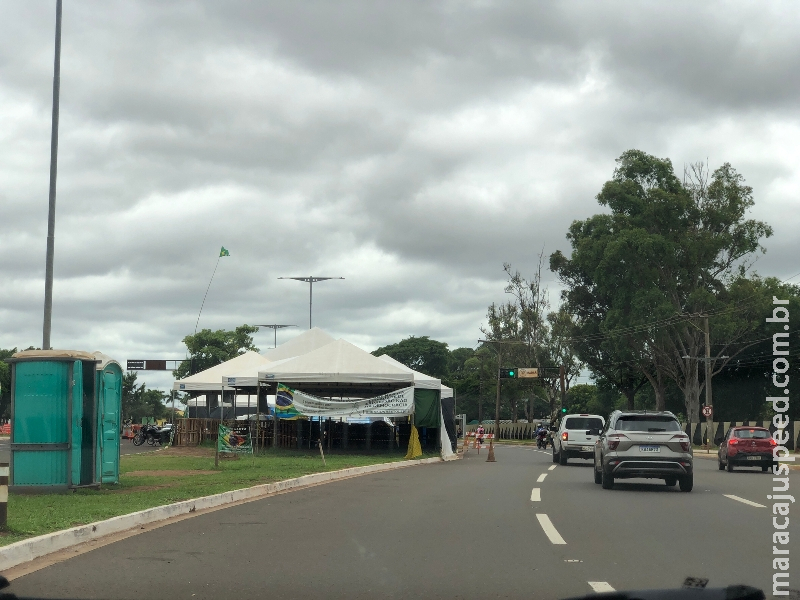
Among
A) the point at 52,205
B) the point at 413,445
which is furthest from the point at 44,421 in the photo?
the point at 413,445

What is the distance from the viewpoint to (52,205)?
18.9 metres

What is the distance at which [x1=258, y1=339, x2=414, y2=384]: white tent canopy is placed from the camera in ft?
105

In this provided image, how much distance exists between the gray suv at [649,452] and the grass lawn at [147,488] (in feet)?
23.2

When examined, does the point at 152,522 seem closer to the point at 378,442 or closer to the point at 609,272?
the point at 378,442

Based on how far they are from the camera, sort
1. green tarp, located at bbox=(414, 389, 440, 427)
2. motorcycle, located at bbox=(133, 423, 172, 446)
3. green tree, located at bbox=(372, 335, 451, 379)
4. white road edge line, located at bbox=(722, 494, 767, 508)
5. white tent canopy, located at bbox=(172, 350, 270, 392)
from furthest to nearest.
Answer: green tree, located at bbox=(372, 335, 451, 379), motorcycle, located at bbox=(133, 423, 172, 446), white tent canopy, located at bbox=(172, 350, 270, 392), green tarp, located at bbox=(414, 389, 440, 427), white road edge line, located at bbox=(722, 494, 767, 508)

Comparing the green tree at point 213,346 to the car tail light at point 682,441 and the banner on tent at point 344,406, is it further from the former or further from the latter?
the car tail light at point 682,441

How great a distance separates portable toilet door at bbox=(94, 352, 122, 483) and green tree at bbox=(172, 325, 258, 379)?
65975 millimetres

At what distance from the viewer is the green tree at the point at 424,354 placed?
12825 centimetres

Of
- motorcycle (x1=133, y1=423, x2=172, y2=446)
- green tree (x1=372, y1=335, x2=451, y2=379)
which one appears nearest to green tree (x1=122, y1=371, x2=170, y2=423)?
green tree (x1=372, y1=335, x2=451, y2=379)

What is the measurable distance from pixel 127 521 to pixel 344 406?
20494mm

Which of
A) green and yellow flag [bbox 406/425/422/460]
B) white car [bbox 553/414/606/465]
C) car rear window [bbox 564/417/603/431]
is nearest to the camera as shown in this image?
white car [bbox 553/414/606/465]

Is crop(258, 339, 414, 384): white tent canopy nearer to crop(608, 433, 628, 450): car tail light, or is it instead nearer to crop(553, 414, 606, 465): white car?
crop(553, 414, 606, 465): white car

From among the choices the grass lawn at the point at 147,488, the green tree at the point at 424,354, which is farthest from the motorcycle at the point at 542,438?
the green tree at the point at 424,354

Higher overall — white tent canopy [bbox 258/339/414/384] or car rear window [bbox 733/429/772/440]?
white tent canopy [bbox 258/339/414/384]
